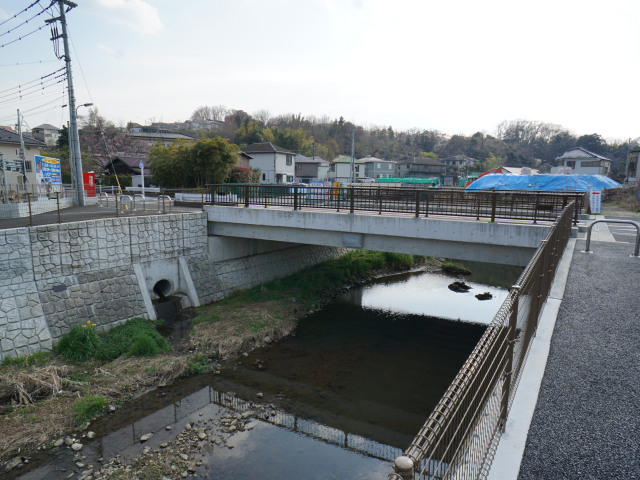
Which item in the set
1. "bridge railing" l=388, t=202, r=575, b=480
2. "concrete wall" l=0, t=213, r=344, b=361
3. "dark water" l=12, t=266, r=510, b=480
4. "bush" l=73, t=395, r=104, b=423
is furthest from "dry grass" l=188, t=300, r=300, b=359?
"bridge railing" l=388, t=202, r=575, b=480

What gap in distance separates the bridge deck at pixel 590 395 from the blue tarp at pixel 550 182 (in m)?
17.5

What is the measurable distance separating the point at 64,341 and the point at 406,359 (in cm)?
996

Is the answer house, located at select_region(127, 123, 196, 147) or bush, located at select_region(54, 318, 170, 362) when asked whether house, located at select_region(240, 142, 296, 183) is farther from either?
bush, located at select_region(54, 318, 170, 362)

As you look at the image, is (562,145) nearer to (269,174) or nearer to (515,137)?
(515,137)

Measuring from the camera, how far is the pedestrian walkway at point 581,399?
11.0ft

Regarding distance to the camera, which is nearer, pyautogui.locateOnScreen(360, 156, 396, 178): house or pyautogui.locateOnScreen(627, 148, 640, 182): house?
pyautogui.locateOnScreen(627, 148, 640, 182): house

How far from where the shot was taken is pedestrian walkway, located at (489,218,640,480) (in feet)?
11.0

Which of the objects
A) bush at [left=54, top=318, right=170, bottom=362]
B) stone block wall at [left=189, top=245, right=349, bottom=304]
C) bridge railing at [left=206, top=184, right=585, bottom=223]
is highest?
bridge railing at [left=206, top=184, right=585, bottom=223]

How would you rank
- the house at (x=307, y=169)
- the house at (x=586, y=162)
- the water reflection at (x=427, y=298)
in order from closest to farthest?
the water reflection at (x=427, y=298) → the house at (x=586, y=162) → the house at (x=307, y=169)

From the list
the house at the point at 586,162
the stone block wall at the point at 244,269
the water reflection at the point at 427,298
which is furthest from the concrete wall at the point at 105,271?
the house at the point at 586,162

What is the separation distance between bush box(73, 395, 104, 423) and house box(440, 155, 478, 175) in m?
74.9

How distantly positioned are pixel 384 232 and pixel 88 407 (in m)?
9.41

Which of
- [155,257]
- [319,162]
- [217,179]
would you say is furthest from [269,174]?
[155,257]

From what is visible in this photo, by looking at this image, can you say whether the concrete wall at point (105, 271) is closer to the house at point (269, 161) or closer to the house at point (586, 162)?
the house at point (269, 161)
